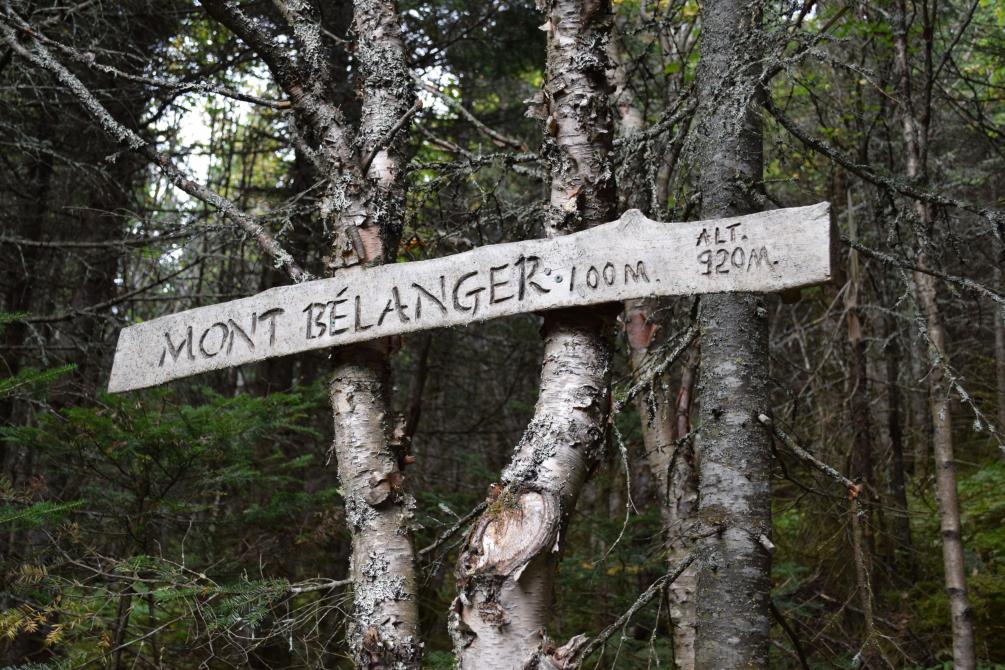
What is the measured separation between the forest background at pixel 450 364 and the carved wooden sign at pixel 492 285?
425 millimetres

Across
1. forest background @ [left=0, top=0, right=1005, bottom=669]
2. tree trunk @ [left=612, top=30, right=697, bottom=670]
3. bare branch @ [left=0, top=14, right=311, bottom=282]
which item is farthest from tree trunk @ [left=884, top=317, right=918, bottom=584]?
bare branch @ [left=0, top=14, right=311, bottom=282]

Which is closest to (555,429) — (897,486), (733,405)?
(733,405)

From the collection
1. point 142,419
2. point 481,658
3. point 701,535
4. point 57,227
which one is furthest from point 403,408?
point 481,658

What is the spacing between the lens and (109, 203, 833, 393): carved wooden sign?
2092 mm

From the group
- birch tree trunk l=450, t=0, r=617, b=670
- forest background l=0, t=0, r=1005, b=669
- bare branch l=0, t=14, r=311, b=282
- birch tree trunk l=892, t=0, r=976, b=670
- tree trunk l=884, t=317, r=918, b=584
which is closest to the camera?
birch tree trunk l=450, t=0, r=617, b=670

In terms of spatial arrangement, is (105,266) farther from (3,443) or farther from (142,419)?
(142,419)

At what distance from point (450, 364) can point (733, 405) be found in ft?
19.7

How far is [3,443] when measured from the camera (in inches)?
282

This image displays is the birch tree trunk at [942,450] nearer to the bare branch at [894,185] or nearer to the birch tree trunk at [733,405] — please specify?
the bare branch at [894,185]

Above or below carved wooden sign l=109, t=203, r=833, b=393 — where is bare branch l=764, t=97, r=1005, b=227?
above

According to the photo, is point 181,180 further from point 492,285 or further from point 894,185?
point 894,185

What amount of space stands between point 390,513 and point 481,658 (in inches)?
26.8

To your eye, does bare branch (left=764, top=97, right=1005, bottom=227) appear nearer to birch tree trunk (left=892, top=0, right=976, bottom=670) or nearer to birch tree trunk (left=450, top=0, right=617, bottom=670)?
birch tree trunk (left=892, top=0, right=976, bottom=670)

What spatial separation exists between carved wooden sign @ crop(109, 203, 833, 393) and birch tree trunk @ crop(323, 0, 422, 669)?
163 mm
